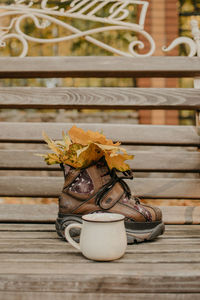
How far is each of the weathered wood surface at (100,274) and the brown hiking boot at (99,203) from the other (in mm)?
131

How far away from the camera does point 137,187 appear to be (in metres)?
1.65

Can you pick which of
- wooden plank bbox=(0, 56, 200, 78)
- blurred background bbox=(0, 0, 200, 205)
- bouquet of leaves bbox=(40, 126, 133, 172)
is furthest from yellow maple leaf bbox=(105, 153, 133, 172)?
blurred background bbox=(0, 0, 200, 205)

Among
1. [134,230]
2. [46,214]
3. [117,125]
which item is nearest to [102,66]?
[117,125]

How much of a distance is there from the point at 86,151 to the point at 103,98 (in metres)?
0.63

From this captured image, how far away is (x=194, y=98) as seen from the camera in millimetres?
1680

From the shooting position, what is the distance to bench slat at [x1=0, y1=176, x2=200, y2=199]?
1649 mm

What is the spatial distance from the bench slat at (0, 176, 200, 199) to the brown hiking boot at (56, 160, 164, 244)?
46 cm

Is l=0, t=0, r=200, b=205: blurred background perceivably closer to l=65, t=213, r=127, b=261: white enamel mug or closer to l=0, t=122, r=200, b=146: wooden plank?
l=0, t=122, r=200, b=146: wooden plank

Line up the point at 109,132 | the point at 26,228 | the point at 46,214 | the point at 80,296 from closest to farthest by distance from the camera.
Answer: the point at 80,296 < the point at 26,228 < the point at 46,214 < the point at 109,132

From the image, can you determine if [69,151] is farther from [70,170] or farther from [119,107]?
[119,107]

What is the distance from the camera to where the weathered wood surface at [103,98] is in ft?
5.53

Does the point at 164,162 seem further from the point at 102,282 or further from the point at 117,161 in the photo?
the point at 102,282

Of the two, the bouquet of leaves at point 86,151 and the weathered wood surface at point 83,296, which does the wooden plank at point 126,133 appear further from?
the weathered wood surface at point 83,296

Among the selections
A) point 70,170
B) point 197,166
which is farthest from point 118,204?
point 197,166
